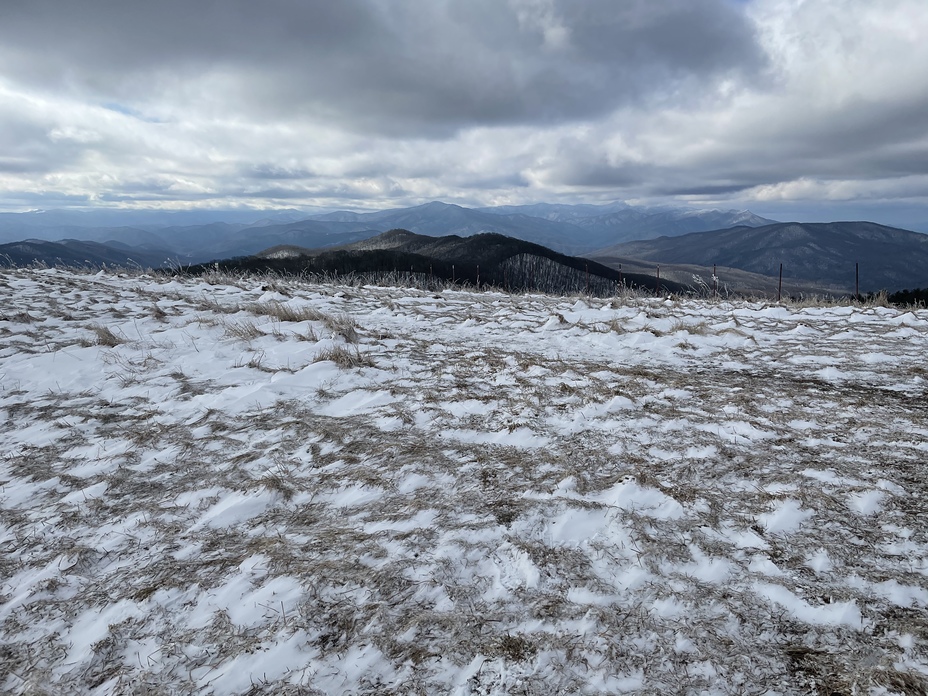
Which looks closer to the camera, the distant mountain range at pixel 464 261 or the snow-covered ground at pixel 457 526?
the snow-covered ground at pixel 457 526

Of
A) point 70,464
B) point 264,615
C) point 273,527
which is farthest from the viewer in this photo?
point 70,464

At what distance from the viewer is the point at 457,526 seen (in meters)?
3.28

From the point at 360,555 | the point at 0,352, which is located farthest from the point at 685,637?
the point at 0,352

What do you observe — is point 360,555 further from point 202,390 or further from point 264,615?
point 202,390

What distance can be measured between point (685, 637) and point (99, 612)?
10.6ft

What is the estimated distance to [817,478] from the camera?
3.67 metres

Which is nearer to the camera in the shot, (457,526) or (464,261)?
(457,526)

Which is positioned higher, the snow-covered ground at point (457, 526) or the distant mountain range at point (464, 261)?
the distant mountain range at point (464, 261)

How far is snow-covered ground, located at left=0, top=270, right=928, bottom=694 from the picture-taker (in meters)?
2.28

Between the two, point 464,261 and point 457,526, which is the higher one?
point 464,261

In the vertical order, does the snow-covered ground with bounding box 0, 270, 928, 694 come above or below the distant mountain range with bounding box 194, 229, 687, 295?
below

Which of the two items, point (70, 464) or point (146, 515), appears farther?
point (70, 464)

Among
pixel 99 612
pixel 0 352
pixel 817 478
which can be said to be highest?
pixel 0 352

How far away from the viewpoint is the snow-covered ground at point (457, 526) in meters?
2.28
